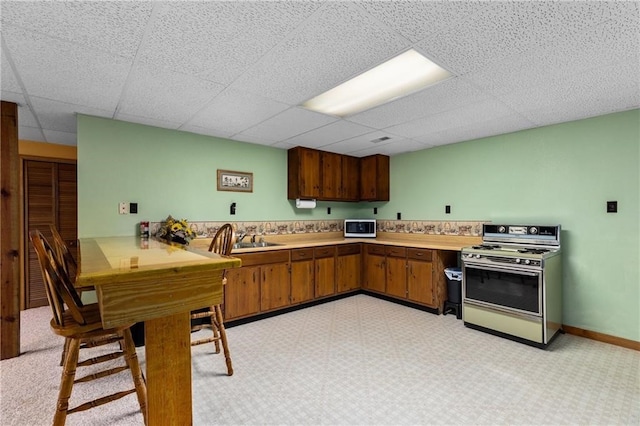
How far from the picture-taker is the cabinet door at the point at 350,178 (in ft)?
16.5

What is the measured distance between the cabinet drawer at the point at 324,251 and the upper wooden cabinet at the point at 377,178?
4.27 feet

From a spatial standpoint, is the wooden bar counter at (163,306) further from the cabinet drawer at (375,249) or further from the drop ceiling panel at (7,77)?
the cabinet drawer at (375,249)

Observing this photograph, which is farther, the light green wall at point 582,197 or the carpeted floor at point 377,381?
the light green wall at point 582,197

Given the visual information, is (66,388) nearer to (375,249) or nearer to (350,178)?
(375,249)

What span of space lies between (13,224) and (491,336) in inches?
186

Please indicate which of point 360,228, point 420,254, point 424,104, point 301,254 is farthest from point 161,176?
point 420,254

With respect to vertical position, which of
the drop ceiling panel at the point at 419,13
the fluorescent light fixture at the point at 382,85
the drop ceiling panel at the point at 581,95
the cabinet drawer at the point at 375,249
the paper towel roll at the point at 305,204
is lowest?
the cabinet drawer at the point at 375,249

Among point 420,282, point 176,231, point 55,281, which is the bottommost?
point 420,282

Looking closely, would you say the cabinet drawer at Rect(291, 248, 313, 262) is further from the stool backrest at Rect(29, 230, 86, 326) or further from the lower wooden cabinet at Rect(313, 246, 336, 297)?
the stool backrest at Rect(29, 230, 86, 326)

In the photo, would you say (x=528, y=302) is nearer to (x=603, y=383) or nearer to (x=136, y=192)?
(x=603, y=383)

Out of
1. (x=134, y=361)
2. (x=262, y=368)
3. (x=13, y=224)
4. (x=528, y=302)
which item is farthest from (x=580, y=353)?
(x=13, y=224)

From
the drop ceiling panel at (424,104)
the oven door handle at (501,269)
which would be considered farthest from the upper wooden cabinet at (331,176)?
the oven door handle at (501,269)

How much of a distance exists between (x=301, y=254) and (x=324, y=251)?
0.41m

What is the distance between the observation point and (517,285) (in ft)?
9.81
